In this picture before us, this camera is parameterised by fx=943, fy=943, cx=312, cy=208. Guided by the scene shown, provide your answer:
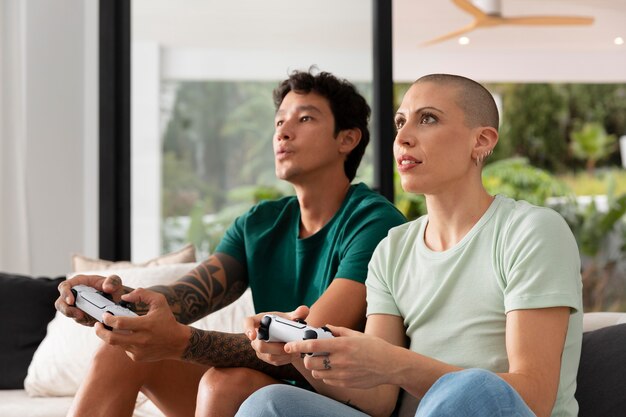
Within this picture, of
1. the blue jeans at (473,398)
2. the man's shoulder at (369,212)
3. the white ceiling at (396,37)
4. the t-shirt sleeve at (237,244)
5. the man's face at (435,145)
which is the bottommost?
the blue jeans at (473,398)

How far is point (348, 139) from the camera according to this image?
234 cm

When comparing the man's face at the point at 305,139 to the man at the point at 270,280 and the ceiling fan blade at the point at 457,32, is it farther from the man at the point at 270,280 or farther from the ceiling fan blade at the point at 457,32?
the ceiling fan blade at the point at 457,32

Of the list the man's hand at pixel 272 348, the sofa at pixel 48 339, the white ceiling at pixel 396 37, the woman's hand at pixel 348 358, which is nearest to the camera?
the woman's hand at pixel 348 358

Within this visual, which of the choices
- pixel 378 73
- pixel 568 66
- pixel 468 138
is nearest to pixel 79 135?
pixel 378 73

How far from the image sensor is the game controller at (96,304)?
1739 millimetres

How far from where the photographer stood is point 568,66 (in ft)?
23.9

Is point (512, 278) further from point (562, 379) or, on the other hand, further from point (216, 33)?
point (216, 33)

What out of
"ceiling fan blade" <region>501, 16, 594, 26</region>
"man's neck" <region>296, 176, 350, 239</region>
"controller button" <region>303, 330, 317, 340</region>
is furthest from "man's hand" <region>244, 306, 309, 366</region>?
"ceiling fan blade" <region>501, 16, 594, 26</region>

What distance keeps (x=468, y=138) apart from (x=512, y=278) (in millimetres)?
300

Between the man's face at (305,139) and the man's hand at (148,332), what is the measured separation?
1.80 ft

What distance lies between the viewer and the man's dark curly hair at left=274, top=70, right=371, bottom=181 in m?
2.32

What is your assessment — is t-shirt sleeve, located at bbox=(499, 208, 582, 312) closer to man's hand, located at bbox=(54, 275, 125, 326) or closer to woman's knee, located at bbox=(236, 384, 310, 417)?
woman's knee, located at bbox=(236, 384, 310, 417)

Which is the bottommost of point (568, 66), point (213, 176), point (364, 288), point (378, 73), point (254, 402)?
point (254, 402)

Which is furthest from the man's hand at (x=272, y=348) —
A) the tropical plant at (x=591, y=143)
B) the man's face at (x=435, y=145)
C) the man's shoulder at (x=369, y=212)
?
the tropical plant at (x=591, y=143)
